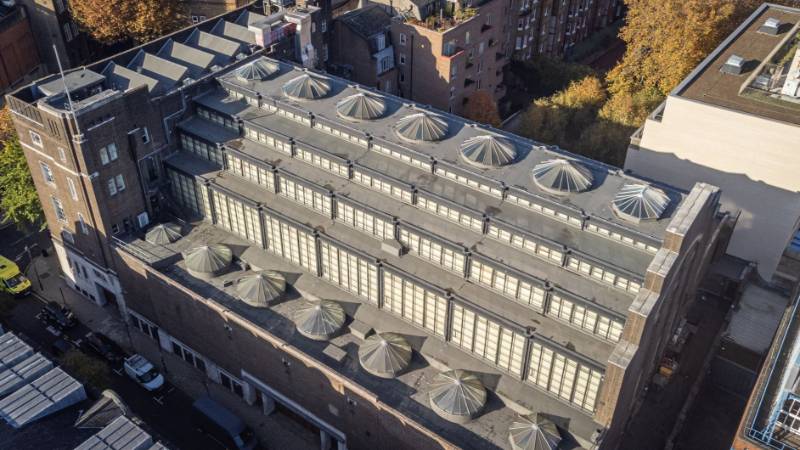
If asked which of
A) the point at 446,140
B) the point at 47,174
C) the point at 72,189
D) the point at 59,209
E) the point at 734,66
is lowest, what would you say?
the point at 59,209

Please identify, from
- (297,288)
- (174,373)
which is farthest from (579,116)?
(174,373)

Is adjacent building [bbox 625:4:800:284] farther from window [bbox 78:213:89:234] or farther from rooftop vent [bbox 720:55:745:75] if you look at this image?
window [bbox 78:213:89:234]

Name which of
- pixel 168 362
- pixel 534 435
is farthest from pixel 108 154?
pixel 534 435

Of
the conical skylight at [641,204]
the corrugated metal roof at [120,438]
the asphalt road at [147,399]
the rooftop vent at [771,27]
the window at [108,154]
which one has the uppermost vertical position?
the rooftop vent at [771,27]

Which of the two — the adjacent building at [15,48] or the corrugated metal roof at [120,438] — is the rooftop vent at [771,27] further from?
the adjacent building at [15,48]

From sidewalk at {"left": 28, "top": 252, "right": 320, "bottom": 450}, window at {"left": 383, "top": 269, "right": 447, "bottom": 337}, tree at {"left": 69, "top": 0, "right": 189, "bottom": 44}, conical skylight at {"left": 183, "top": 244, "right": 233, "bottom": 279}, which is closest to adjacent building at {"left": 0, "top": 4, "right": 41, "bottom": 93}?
tree at {"left": 69, "top": 0, "right": 189, "bottom": 44}

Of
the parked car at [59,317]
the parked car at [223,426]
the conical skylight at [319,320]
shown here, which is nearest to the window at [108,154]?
the parked car at [59,317]

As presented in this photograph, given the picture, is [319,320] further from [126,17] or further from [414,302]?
[126,17]
